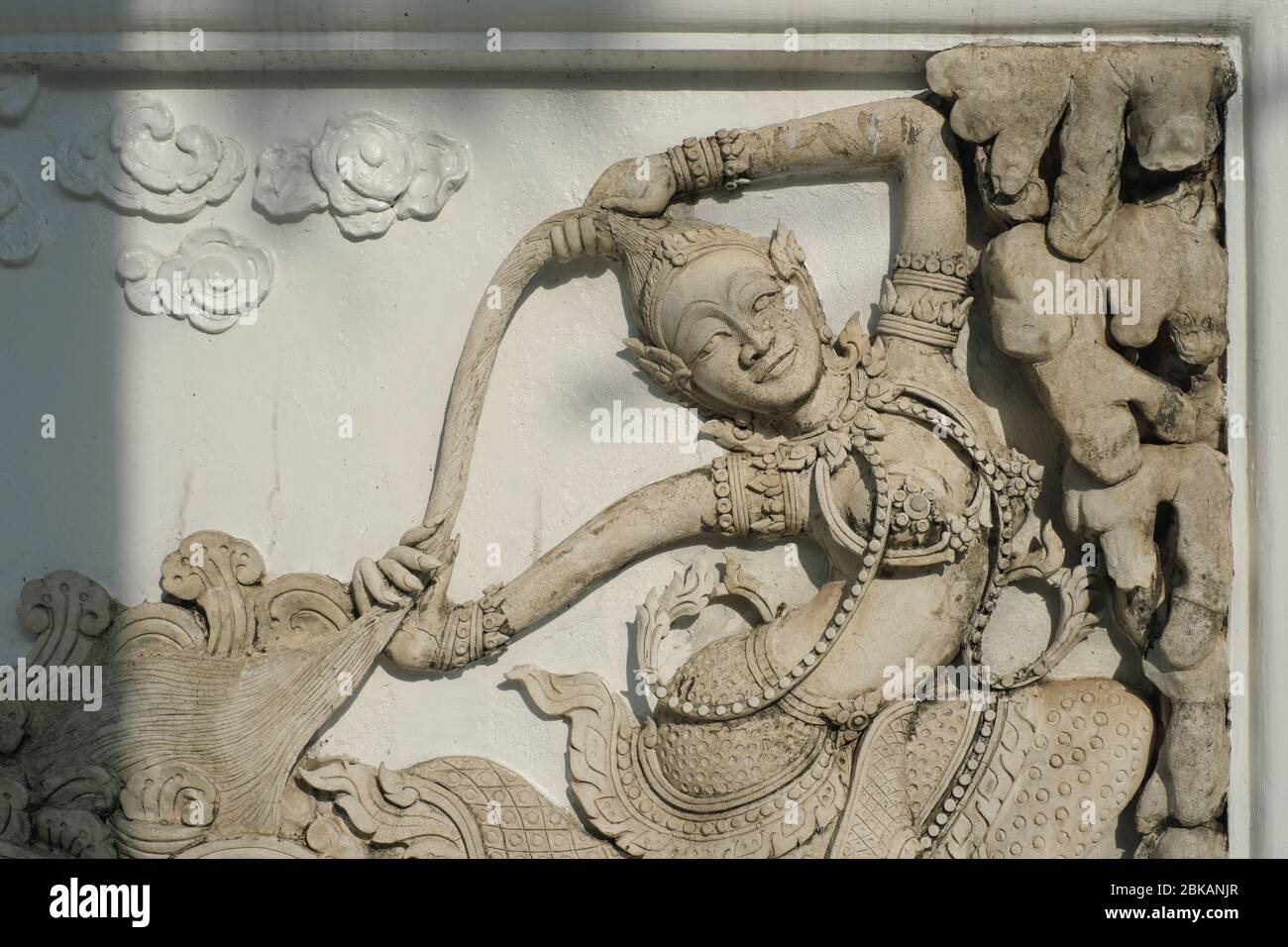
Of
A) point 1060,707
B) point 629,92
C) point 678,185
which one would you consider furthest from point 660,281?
point 1060,707

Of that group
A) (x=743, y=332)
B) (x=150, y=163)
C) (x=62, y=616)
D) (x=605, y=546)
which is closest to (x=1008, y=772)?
(x=605, y=546)

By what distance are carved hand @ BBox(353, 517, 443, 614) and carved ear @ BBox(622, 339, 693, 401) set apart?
2.16 ft

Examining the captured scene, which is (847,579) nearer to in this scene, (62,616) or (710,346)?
(710,346)

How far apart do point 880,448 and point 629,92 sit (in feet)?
3.71

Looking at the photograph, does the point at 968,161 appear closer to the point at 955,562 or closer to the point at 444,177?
the point at 955,562

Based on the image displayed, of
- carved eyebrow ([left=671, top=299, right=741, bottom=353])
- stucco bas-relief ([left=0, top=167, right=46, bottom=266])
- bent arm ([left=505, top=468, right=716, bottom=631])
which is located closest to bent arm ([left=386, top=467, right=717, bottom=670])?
bent arm ([left=505, top=468, right=716, bottom=631])

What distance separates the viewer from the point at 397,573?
12.9 ft

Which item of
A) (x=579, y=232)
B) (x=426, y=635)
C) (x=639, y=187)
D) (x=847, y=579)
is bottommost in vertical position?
(x=426, y=635)

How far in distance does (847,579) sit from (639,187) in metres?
1.13

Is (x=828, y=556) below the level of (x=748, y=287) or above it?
below

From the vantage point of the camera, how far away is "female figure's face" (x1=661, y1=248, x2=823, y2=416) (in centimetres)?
393

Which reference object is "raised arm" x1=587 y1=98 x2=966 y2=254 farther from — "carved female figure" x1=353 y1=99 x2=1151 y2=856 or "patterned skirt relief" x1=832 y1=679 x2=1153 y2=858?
"patterned skirt relief" x1=832 y1=679 x2=1153 y2=858

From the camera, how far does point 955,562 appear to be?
4008 mm

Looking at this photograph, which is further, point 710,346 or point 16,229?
point 16,229
